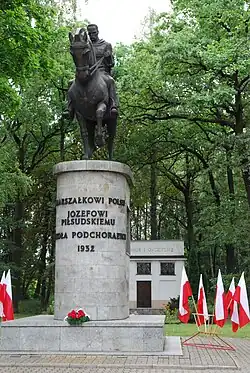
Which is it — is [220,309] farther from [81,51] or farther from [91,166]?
[81,51]

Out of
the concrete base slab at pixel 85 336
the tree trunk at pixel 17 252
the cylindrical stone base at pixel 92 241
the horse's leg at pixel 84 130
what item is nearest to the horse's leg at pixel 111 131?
the horse's leg at pixel 84 130

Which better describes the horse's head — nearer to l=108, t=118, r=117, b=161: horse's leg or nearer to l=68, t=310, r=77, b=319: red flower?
l=108, t=118, r=117, b=161: horse's leg

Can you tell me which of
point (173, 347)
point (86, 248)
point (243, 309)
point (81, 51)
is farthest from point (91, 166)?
point (243, 309)

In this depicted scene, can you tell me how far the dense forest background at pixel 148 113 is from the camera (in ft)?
64.6

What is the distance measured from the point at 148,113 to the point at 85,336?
17.6 m

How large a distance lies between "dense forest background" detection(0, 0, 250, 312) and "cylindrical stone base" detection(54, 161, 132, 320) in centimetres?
667

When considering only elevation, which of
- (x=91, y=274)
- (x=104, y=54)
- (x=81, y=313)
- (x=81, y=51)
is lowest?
(x=81, y=313)

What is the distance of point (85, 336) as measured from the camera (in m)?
11.4

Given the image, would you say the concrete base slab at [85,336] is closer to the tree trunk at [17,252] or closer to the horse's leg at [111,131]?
the horse's leg at [111,131]

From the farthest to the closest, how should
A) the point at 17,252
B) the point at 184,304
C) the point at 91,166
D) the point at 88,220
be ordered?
the point at 17,252 → the point at 184,304 → the point at 91,166 → the point at 88,220

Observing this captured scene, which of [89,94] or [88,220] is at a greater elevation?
[89,94]

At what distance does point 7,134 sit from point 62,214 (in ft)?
62.8

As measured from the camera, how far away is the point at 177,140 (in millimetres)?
31516

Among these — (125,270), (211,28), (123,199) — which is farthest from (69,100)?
(211,28)
